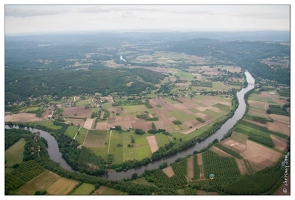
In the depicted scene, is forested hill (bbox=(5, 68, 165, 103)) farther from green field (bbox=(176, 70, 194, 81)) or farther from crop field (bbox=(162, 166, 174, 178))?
crop field (bbox=(162, 166, 174, 178))

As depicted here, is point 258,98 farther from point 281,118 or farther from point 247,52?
point 247,52

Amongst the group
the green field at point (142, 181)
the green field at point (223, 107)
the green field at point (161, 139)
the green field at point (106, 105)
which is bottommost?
the green field at point (142, 181)

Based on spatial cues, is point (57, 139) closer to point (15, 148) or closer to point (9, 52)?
point (15, 148)

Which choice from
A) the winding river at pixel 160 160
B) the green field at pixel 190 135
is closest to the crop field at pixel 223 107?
the winding river at pixel 160 160

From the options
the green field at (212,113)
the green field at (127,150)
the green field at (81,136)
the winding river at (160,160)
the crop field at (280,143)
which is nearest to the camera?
the winding river at (160,160)

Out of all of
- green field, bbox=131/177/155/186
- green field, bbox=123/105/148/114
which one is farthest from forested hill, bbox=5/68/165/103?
green field, bbox=131/177/155/186

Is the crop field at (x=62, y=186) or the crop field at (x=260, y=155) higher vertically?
the crop field at (x=260, y=155)

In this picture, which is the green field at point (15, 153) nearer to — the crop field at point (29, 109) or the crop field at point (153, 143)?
the crop field at point (29, 109)
